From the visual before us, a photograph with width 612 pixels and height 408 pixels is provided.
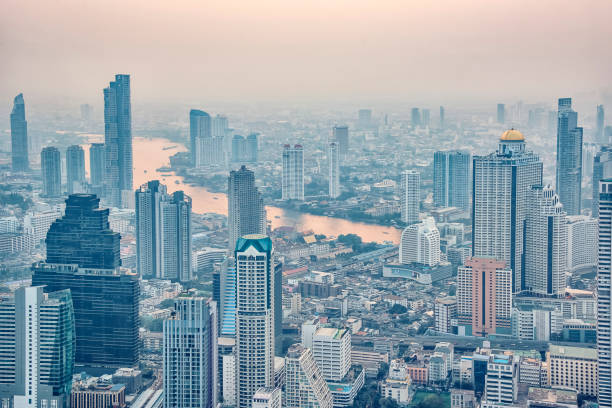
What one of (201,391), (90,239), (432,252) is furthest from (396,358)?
(432,252)

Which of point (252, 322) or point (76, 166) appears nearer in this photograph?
point (252, 322)

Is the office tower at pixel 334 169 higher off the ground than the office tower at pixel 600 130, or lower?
lower

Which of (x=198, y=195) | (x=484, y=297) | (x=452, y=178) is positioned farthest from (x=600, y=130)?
(x=198, y=195)

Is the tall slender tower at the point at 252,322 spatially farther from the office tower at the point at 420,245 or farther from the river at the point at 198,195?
the office tower at the point at 420,245

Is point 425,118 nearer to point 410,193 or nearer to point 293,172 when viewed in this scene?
point 410,193

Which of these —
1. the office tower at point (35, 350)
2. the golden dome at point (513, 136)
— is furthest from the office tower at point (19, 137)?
the golden dome at point (513, 136)

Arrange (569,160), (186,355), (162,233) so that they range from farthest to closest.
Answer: (569,160), (162,233), (186,355)
